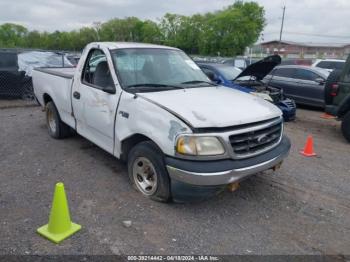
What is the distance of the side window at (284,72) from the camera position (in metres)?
11.3

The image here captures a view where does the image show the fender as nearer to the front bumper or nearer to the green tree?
the front bumper

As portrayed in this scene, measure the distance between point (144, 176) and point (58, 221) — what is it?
1.13 metres

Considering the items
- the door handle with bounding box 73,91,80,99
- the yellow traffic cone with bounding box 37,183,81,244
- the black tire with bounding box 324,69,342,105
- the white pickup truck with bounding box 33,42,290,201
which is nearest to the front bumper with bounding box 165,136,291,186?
the white pickup truck with bounding box 33,42,290,201

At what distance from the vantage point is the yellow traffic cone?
3107 millimetres

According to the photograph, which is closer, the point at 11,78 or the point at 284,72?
the point at 11,78

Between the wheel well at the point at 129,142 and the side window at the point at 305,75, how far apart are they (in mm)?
8398

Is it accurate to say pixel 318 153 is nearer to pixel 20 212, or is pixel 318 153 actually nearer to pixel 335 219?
pixel 335 219

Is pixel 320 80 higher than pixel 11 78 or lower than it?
higher

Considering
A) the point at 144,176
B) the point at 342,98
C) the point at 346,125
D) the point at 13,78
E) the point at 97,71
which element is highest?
the point at 97,71

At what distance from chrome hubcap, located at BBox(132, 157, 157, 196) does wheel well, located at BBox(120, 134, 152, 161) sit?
0.82 ft

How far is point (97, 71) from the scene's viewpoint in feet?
15.5

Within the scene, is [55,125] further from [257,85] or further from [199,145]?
[257,85]

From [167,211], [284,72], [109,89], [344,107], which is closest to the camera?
[167,211]

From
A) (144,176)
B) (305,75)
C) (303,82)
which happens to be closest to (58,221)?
(144,176)
